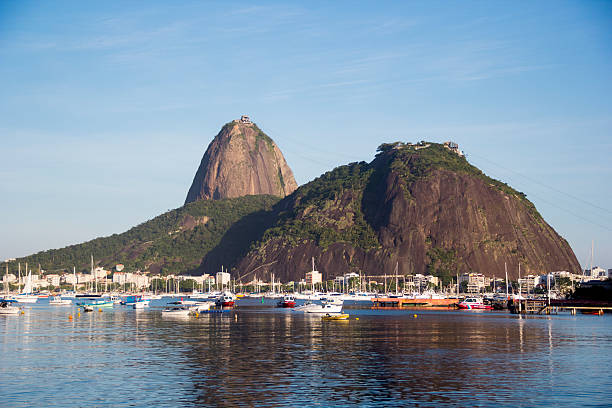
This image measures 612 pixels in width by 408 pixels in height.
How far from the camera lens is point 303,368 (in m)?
60.6

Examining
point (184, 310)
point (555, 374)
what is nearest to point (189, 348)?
point (555, 374)

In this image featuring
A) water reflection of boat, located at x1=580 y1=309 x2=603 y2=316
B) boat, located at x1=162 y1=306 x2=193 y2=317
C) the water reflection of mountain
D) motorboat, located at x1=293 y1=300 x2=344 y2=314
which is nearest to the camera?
the water reflection of mountain

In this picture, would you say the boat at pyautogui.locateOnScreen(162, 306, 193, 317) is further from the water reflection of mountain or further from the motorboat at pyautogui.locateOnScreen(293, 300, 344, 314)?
the water reflection of mountain

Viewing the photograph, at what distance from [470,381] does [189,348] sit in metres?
33.9

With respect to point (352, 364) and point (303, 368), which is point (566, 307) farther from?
point (303, 368)

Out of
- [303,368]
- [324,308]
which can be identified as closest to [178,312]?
[324,308]

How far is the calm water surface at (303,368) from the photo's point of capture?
154 ft

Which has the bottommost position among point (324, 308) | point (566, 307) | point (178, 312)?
point (566, 307)

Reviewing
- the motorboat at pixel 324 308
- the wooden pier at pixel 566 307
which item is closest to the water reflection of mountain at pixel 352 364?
the motorboat at pixel 324 308

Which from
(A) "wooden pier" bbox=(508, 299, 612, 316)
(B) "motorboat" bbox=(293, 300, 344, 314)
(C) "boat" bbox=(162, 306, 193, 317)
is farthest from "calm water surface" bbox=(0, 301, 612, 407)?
(A) "wooden pier" bbox=(508, 299, 612, 316)

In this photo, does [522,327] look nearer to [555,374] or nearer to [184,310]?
[555,374]

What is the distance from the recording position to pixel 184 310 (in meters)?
152

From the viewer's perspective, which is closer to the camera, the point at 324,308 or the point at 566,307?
the point at 324,308

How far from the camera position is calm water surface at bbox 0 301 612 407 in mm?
46906
